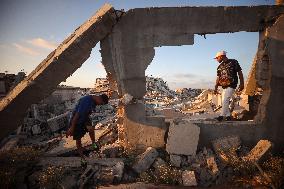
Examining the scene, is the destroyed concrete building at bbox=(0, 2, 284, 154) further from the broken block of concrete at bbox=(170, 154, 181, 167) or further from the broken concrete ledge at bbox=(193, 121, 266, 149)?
the broken block of concrete at bbox=(170, 154, 181, 167)

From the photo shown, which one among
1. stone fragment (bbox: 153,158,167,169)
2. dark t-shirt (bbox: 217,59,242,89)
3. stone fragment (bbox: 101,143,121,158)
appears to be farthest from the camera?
Answer: dark t-shirt (bbox: 217,59,242,89)

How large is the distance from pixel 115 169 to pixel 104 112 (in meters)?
9.25

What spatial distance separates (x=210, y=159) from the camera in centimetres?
530

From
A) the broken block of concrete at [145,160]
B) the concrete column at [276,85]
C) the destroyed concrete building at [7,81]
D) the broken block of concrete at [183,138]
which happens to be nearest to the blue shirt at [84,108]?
the broken block of concrete at [145,160]

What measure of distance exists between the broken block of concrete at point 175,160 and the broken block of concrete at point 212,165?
2.12ft

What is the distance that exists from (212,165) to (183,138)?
0.89m

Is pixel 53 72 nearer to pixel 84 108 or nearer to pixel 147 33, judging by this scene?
pixel 84 108

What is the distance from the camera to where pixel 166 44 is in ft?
18.9

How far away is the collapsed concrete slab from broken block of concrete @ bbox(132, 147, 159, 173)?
8.44 ft

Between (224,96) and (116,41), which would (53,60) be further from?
(224,96)

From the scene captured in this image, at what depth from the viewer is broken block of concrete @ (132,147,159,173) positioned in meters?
5.23

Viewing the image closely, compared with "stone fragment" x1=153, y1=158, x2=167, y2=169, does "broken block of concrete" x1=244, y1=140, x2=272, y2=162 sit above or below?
Result: above

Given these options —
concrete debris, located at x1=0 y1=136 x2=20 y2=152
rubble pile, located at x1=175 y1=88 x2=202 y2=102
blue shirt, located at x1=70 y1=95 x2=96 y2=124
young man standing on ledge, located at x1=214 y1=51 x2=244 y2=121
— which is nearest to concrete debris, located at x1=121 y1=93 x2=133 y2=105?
blue shirt, located at x1=70 y1=95 x2=96 y2=124

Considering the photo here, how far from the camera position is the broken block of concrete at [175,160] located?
5325 millimetres
